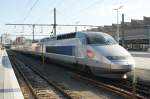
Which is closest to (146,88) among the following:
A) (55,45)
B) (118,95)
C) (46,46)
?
(118,95)

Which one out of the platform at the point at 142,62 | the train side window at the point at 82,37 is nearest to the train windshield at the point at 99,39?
the train side window at the point at 82,37

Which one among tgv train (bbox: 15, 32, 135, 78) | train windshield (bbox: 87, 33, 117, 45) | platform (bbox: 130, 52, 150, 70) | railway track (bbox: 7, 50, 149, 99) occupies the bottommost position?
railway track (bbox: 7, 50, 149, 99)

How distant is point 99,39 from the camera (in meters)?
19.4

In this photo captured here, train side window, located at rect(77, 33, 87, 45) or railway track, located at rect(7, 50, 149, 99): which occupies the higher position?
train side window, located at rect(77, 33, 87, 45)

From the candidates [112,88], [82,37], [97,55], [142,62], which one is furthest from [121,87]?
[142,62]

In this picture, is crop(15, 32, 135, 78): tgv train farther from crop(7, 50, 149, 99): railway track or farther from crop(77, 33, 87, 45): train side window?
crop(7, 50, 149, 99): railway track

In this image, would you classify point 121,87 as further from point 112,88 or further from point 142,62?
point 142,62

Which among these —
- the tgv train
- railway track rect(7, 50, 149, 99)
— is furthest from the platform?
railway track rect(7, 50, 149, 99)

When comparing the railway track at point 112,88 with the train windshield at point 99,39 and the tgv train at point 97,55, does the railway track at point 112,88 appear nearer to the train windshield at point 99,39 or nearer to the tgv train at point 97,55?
the tgv train at point 97,55

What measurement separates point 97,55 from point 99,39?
1905mm

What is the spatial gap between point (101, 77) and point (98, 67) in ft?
4.91

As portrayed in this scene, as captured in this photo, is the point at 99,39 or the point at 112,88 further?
the point at 99,39

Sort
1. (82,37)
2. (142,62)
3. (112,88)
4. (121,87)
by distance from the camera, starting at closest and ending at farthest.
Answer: (112,88) < (121,87) < (82,37) < (142,62)

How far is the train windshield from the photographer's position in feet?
62.4
